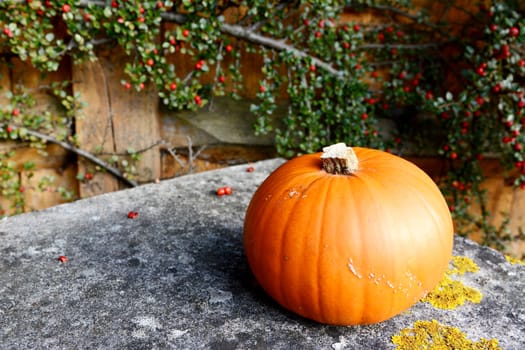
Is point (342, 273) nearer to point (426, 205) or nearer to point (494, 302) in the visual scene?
point (426, 205)

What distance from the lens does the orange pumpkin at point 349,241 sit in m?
0.86

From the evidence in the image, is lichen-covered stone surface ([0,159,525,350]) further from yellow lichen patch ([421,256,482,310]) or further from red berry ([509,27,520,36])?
red berry ([509,27,520,36])

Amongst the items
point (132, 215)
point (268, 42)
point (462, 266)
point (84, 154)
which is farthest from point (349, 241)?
point (84, 154)

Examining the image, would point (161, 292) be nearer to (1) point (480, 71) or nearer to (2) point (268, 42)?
(2) point (268, 42)

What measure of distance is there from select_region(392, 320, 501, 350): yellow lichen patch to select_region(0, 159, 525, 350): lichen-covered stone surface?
0.02 meters

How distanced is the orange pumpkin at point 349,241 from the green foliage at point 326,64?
1.34 metres

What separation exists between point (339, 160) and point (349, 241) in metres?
0.19

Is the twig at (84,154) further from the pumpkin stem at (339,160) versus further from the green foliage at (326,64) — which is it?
the pumpkin stem at (339,160)

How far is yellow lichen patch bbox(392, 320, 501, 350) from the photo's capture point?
35.3 inches

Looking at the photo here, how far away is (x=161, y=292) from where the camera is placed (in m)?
1.04

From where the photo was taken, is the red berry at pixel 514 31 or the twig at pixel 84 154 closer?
the red berry at pixel 514 31

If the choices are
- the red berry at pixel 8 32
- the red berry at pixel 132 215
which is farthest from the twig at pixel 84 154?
the red berry at pixel 132 215

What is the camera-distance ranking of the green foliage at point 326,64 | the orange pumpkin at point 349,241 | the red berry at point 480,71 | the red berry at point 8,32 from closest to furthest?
1. the orange pumpkin at point 349,241
2. the red berry at point 8,32
3. the green foliage at point 326,64
4. the red berry at point 480,71

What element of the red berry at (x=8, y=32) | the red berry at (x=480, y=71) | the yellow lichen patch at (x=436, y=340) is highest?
the red berry at (x=8, y=32)
